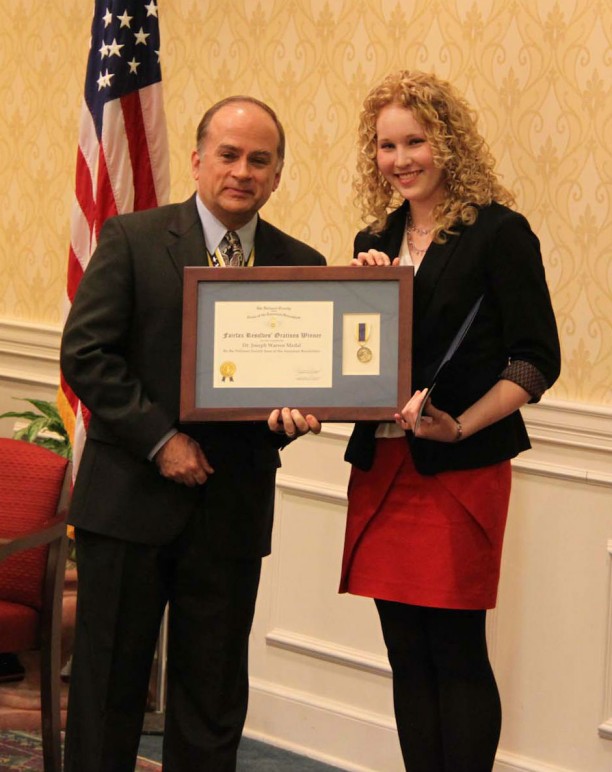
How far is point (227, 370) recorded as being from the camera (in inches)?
104

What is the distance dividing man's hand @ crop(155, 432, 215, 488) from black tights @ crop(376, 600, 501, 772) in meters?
0.54

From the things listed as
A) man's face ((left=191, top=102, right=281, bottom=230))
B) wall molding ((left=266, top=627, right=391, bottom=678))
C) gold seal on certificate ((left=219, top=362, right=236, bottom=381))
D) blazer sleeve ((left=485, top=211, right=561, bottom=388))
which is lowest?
wall molding ((left=266, top=627, right=391, bottom=678))

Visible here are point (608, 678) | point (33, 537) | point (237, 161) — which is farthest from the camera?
point (608, 678)

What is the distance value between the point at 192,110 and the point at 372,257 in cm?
185

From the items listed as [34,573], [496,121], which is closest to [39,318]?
[34,573]

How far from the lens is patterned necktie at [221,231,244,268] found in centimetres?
278

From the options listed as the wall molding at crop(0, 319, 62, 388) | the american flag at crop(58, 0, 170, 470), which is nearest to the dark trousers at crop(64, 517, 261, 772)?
the american flag at crop(58, 0, 170, 470)

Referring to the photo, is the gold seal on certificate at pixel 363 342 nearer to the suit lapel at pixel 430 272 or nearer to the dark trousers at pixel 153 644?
the suit lapel at pixel 430 272

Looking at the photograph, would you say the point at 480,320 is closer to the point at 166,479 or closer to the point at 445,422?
the point at 445,422

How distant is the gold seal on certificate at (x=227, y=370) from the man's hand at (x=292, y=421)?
0.39 feet

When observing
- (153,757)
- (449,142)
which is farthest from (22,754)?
(449,142)

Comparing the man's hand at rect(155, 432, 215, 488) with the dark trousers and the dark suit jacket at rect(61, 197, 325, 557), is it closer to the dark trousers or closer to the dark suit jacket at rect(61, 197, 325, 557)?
the dark suit jacket at rect(61, 197, 325, 557)

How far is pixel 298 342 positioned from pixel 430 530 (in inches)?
20.9

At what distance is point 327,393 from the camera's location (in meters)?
2.64
